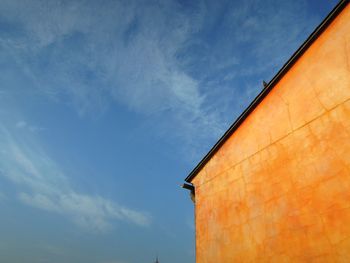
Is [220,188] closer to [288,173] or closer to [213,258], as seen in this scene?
[213,258]

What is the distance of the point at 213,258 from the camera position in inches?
314

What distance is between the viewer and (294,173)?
6.19 meters

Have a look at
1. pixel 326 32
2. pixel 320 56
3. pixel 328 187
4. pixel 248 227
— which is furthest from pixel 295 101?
pixel 248 227

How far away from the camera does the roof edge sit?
648 cm

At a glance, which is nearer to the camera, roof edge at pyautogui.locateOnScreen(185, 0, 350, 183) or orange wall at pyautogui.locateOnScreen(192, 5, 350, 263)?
orange wall at pyautogui.locateOnScreen(192, 5, 350, 263)

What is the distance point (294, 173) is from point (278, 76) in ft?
9.50

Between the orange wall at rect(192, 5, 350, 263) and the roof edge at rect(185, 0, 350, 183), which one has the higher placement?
the roof edge at rect(185, 0, 350, 183)

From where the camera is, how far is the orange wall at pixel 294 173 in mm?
5246

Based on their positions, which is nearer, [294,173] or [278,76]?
[294,173]

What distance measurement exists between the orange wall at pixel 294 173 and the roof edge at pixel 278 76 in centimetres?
13

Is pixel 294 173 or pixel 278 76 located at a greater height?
pixel 278 76

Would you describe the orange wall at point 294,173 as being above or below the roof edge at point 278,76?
below

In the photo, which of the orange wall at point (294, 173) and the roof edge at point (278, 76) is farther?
the roof edge at point (278, 76)

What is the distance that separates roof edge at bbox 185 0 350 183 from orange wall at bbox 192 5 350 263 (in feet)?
0.43
